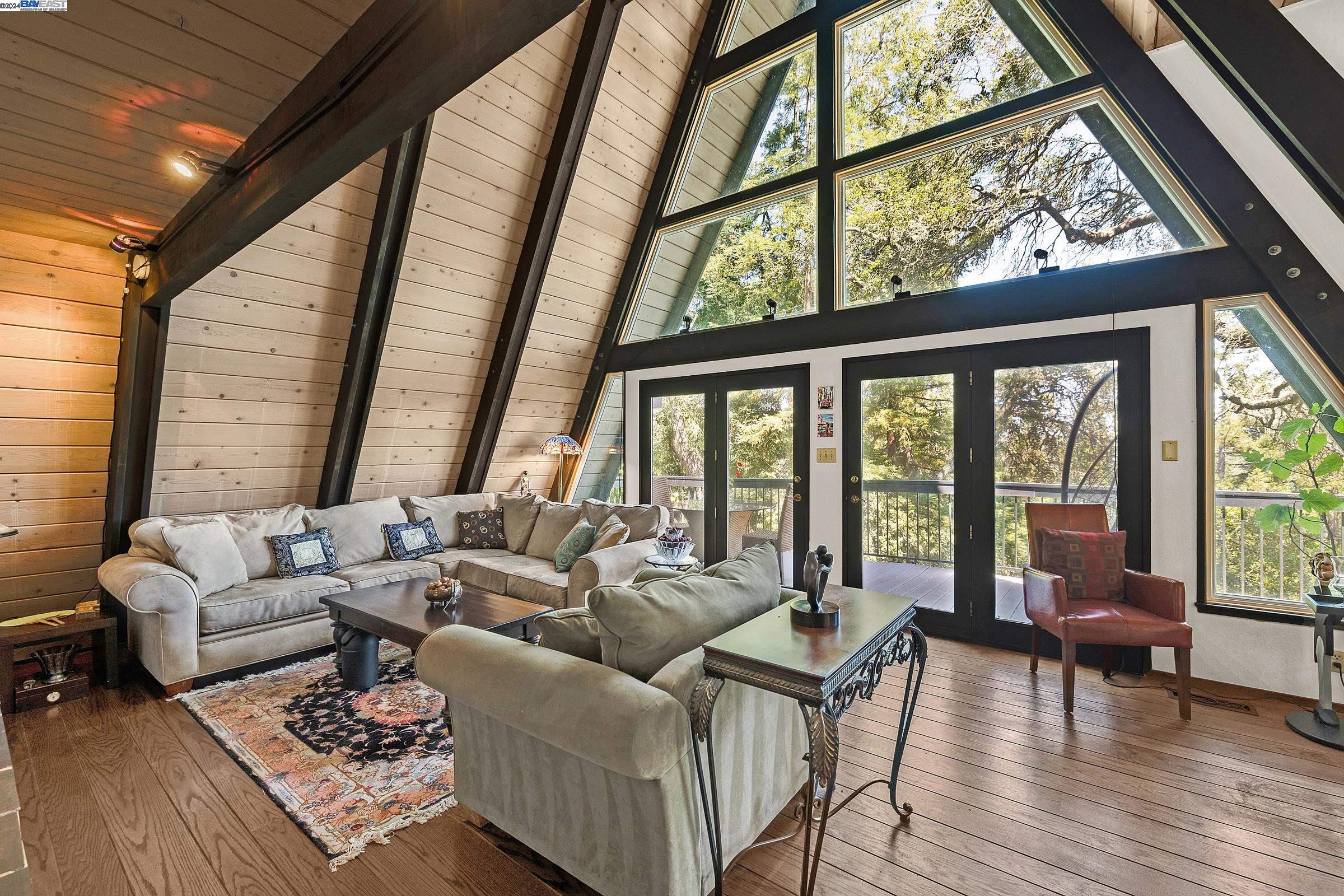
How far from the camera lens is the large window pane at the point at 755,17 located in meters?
4.78

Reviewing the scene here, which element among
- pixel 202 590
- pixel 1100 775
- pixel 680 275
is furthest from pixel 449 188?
pixel 1100 775

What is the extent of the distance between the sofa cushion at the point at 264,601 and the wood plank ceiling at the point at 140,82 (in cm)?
214

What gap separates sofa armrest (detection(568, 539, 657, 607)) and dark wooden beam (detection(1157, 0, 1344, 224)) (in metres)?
3.19

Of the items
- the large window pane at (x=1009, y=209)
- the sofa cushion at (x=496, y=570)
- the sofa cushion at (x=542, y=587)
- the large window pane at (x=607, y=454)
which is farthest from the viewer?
the large window pane at (x=607, y=454)

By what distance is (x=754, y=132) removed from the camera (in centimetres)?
509

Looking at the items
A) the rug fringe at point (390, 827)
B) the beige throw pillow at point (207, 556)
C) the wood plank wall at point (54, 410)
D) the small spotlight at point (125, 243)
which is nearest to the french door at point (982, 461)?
the rug fringe at point (390, 827)

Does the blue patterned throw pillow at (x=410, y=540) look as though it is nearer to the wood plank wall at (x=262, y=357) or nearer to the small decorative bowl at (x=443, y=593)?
the wood plank wall at (x=262, y=357)

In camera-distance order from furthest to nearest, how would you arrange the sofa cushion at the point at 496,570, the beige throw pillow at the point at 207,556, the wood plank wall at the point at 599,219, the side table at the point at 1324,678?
the wood plank wall at the point at 599,219 → the sofa cushion at the point at 496,570 → the beige throw pillow at the point at 207,556 → the side table at the point at 1324,678

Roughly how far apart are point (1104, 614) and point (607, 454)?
4.53 m

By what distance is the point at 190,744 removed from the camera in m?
2.57

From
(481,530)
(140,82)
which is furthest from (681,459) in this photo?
(140,82)

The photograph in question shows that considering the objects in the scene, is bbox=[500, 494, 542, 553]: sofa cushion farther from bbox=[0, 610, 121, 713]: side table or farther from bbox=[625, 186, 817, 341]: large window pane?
bbox=[0, 610, 121, 713]: side table

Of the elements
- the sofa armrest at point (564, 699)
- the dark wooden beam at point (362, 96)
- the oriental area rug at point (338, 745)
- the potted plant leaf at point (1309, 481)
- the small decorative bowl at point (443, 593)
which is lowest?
the oriental area rug at point (338, 745)

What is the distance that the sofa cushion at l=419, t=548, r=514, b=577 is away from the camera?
4.52 m
